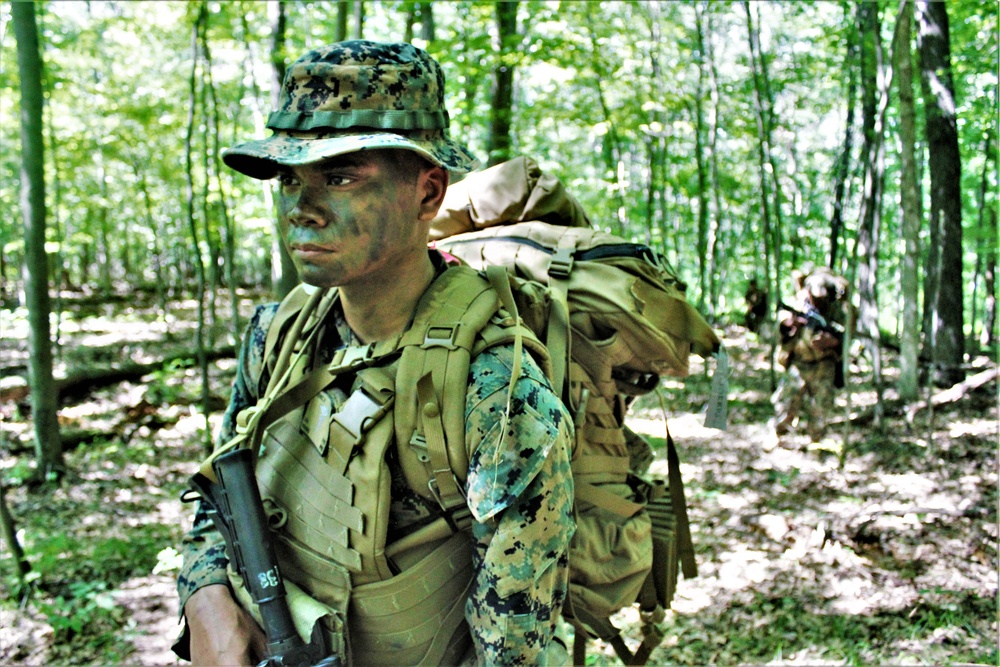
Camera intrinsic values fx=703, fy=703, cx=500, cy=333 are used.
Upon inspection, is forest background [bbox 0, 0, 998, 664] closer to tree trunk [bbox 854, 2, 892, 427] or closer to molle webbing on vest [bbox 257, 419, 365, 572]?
tree trunk [bbox 854, 2, 892, 427]

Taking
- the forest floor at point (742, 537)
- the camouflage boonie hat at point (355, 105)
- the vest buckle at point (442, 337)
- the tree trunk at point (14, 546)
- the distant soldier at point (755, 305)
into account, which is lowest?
the forest floor at point (742, 537)

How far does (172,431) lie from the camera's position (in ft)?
30.8

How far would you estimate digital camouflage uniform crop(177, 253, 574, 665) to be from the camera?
1.46 m

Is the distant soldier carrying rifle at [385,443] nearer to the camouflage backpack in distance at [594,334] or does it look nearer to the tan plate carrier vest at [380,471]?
the tan plate carrier vest at [380,471]

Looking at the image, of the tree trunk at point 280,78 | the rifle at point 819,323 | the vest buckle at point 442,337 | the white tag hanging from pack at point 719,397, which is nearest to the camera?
the vest buckle at point 442,337

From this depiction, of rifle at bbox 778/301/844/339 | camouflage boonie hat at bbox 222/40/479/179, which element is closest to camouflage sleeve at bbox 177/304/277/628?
camouflage boonie hat at bbox 222/40/479/179

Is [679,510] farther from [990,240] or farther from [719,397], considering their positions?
[990,240]

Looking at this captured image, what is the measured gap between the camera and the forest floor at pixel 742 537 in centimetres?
455

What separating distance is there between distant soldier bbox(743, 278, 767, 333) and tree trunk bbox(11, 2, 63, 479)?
42.2 ft

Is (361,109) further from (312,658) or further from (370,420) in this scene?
(312,658)

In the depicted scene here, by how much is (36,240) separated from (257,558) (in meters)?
6.92

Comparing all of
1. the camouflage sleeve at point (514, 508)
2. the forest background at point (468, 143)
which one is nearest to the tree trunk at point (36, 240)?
the forest background at point (468, 143)

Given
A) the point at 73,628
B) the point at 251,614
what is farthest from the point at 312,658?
the point at 73,628

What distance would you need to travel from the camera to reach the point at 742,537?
616 centimetres
